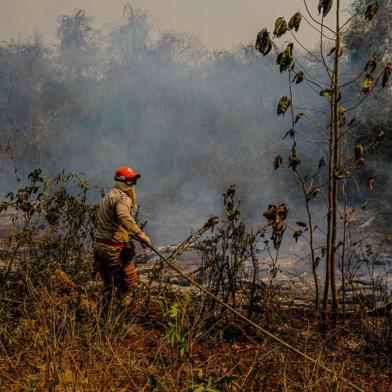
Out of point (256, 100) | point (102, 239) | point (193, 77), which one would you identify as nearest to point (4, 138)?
point (193, 77)

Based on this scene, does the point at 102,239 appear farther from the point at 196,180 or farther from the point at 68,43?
the point at 68,43

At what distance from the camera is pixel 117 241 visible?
467 cm

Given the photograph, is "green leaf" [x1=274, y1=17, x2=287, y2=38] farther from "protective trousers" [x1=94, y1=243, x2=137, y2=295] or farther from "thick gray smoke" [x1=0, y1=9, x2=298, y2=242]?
"thick gray smoke" [x1=0, y1=9, x2=298, y2=242]

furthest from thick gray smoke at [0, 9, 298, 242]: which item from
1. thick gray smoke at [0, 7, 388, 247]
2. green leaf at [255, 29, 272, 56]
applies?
green leaf at [255, 29, 272, 56]

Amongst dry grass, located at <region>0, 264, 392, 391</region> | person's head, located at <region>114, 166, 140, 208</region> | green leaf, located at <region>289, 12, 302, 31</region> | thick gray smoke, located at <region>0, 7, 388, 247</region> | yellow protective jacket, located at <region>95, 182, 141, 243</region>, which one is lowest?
dry grass, located at <region>0, 264, 392, 391</region>

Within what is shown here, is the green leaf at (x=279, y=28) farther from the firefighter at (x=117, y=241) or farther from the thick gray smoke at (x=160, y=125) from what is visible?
the thick gray smoke at (x=160, y=125)

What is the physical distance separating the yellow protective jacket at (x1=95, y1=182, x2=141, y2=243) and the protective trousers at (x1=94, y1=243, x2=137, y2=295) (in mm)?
111

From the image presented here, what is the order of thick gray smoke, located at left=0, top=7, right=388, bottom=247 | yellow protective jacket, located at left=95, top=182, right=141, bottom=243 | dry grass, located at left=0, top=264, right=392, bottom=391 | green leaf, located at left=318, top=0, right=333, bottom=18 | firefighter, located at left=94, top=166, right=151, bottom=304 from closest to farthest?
1. dry grass, located at left=0, top=264, right=392, bottom=391
2. green leaf, located at left=318, top=0, right=333, bottom=18
3. yellow protective jacket, located at left=95, top=182, right=141, bottom=243
4. firefighter, located at left=94, top=166, right=151, bottom=304
5. thick gray smoke, located at left=0, top=7, right=388, bottom=247

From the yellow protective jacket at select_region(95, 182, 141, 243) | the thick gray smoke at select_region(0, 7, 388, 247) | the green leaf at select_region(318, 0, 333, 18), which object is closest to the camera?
the green leaf at select_region(318, 0, 333, 18)

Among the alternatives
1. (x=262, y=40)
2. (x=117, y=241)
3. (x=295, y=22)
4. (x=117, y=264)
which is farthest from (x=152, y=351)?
(x=295, y=22)

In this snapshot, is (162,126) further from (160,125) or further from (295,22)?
(295,22)

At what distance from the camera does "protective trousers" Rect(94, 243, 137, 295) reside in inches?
184

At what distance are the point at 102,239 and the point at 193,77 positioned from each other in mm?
18005

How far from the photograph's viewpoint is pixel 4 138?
19484 mm
